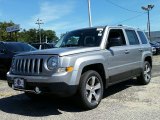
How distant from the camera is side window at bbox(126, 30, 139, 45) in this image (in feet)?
28.5

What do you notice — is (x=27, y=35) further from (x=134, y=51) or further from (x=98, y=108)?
(x=98, y=108)

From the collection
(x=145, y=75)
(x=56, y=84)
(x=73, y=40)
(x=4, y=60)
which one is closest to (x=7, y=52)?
(x=4, y=60)

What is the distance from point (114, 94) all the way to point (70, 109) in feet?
6.01

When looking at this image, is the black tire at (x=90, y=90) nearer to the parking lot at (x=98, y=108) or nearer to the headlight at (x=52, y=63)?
the parking lot at (x=98, y=108)

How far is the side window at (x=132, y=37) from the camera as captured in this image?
8.67 m

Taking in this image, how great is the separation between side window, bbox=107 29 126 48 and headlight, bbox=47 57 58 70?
1.71m

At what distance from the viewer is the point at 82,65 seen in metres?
6.43

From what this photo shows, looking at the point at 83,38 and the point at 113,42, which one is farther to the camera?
the point at 83,38

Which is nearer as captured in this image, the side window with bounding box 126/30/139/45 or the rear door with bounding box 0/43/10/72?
the side window with bounding box 126/30/139/45

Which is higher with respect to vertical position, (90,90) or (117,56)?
(117,56)

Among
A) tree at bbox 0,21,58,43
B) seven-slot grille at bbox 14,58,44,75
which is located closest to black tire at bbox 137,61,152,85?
seven-slot grille at bbox 14,58,44,75

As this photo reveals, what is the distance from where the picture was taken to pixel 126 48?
817 cm

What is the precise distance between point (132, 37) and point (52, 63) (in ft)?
11.4

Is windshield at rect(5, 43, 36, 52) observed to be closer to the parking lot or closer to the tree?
the parking lot
